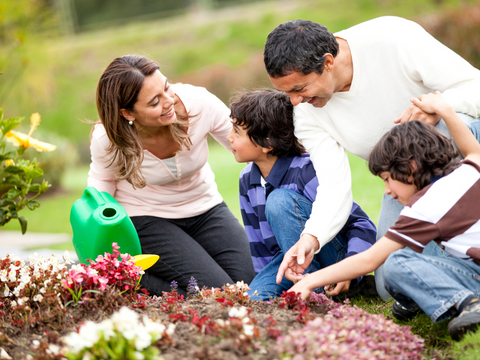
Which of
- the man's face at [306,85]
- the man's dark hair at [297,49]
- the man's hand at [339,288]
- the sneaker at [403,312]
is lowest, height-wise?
the man's hand at [339,288]

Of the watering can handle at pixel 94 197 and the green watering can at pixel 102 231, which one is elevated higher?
the watering can handle at pixel 94 197

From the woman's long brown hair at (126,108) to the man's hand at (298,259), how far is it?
3.77ft

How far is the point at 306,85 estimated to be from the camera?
2252 mm

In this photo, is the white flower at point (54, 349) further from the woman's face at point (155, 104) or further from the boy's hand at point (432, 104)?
the boy's hand at point (432, 104)

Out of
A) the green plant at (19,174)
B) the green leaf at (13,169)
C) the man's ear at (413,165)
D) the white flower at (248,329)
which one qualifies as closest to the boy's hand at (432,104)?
the man's ear at (413,165)

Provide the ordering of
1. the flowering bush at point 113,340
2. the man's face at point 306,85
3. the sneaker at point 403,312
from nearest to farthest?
the flowering bush at point 113,340
the sneaker at point 403,312
the man's face at point 306,85

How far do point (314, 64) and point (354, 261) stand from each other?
3.06 feet

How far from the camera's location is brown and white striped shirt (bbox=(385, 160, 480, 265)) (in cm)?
175

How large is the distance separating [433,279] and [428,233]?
0.58ft

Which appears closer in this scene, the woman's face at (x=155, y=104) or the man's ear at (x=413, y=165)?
the man's ear at (x=413, y=165)

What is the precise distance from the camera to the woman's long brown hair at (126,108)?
8.91 feet

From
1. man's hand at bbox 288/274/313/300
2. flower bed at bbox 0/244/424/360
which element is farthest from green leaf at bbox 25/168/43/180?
man's hand at bbox 288/274/313/300

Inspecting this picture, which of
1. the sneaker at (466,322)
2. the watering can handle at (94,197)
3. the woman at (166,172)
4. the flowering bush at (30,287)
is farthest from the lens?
the woman at (166,172)

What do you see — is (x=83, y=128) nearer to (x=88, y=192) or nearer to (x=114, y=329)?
(x=88, y=192)
